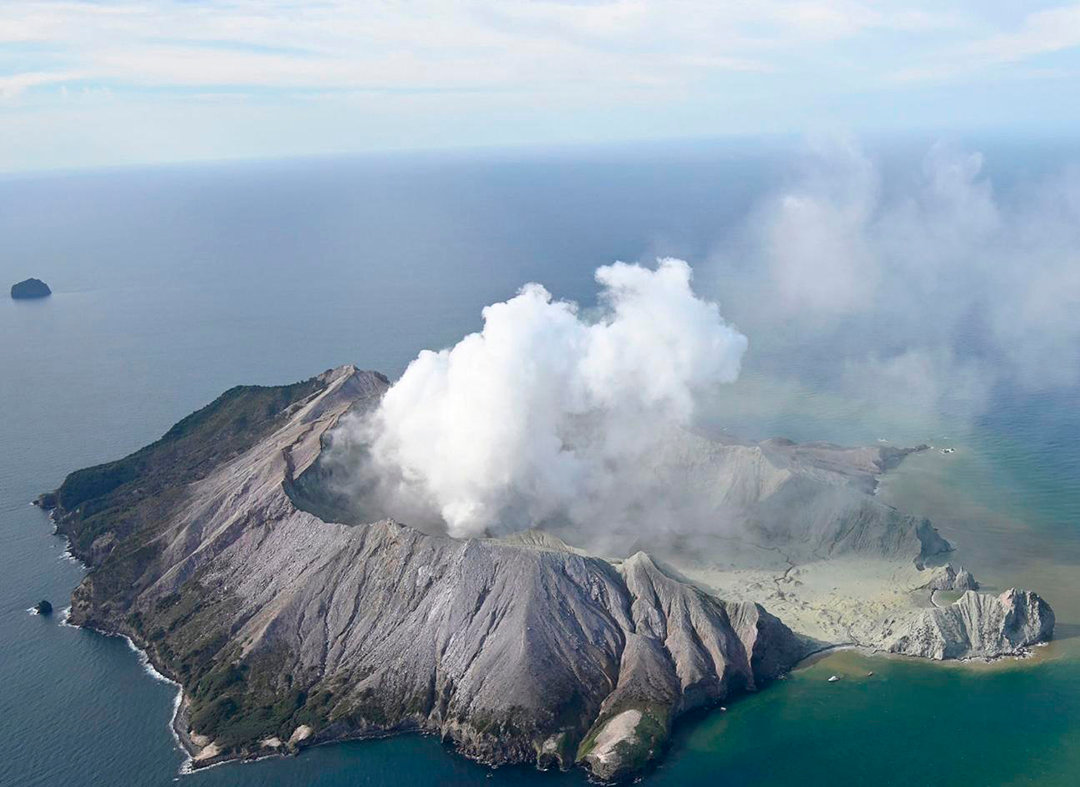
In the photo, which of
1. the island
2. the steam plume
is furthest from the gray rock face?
the steam plume

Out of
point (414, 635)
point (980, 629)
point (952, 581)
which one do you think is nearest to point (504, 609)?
point (414, 635)

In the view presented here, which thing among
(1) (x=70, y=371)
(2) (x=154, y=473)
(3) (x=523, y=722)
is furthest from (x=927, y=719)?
(1) (x=70, y=371)

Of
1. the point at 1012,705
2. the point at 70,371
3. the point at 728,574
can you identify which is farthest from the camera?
the point at 70,371

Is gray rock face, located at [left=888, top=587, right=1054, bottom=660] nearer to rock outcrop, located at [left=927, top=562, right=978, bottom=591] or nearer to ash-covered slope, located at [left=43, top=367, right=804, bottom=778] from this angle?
rock outcrop, located at [left=927, top=562, right=978, bottom=591]

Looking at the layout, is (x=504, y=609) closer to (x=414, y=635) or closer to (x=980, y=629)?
(x=414, y=635)

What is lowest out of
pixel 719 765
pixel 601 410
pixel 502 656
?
pixel 719 765

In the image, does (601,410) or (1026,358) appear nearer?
(601,410)

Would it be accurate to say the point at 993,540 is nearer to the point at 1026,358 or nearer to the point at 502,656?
the point at 502,656
